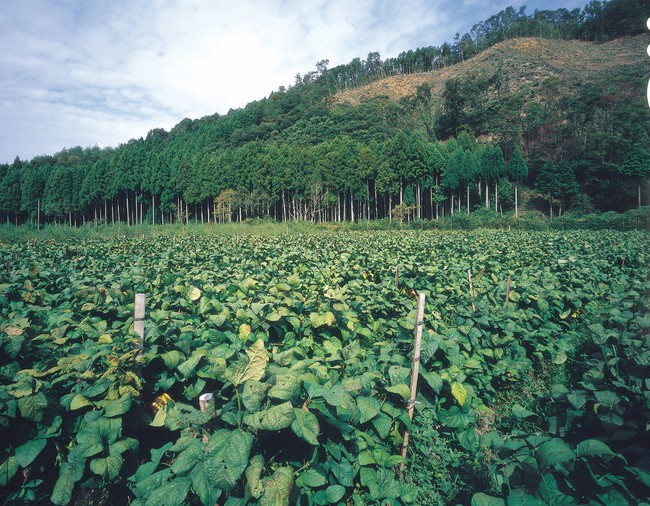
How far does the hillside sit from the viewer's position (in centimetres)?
8194

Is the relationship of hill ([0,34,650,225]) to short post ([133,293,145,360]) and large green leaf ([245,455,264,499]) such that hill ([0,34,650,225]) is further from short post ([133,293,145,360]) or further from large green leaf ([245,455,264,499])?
large green leaf ([245,455,264,499])

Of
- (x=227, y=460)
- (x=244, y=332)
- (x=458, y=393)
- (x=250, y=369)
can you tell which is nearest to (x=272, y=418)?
(x=227, y=460)

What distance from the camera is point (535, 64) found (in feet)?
282

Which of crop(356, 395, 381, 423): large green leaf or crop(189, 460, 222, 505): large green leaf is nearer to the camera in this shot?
crop(189, 460, 222, 505): large green leaf

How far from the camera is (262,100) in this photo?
94438 millimetres

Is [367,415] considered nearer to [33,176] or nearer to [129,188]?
[129,188]

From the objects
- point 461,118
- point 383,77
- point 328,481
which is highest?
point 383,77

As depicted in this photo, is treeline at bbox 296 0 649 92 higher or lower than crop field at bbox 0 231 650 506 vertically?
higher

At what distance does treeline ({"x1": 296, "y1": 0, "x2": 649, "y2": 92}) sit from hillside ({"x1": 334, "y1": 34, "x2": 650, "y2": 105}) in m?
4.72

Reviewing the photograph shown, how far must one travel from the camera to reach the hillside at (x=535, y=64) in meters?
81.9

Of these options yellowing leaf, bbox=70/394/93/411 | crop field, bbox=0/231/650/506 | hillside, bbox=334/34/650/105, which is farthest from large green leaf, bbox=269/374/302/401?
hillside, bbox=334/34/650/105

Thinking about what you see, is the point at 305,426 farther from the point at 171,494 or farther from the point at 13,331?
the point at 13,331

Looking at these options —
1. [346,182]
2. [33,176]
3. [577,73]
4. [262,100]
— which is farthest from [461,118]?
[33,176]

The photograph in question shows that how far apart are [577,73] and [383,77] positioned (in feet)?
188
